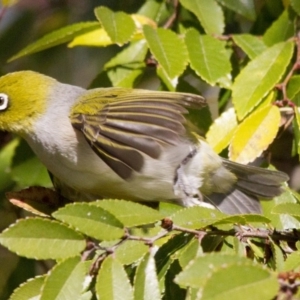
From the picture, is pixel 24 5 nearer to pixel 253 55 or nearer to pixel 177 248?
pixel 253 55

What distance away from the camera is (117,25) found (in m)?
2.10

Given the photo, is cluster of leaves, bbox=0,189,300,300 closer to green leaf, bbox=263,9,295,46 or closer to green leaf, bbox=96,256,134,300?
green leaf, bbox=96,256,134,300

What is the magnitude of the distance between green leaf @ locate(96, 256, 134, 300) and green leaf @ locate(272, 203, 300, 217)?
362 mm

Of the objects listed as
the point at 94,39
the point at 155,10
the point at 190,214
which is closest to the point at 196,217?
the point at 190,214

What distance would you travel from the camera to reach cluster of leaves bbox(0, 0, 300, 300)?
121cm

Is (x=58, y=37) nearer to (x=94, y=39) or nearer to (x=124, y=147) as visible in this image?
(x=94, y=39)

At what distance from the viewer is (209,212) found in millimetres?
1381

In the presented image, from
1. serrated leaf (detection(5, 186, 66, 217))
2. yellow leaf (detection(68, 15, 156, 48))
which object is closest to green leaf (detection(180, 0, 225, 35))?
Result: yellow leaf (detection(68, 15, 156, 48))

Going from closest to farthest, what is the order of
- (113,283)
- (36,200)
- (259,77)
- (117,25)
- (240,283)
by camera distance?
(240,283) → (113,283) → (36,200) → (259,77) → (117,25)

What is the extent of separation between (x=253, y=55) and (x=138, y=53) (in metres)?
0.39

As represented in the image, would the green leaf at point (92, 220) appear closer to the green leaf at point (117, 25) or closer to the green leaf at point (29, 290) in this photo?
the green leaf at point (29, 290)

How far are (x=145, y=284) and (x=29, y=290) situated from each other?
0.25 metres

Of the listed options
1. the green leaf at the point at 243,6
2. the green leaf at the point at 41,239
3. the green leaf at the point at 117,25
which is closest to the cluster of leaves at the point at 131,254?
the green leaf at the point at 41,239

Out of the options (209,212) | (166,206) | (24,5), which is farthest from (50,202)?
(24,5)
